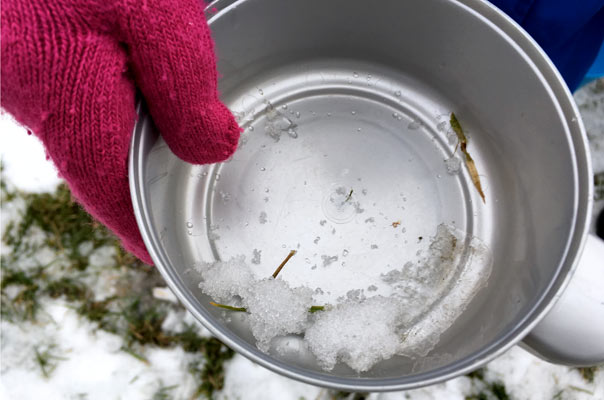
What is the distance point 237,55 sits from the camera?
80 centimetres

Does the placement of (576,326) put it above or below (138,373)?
above

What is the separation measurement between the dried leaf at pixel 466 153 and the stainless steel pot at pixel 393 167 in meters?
0.01

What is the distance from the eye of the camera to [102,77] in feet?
1.62

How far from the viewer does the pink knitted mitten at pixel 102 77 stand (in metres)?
0.46

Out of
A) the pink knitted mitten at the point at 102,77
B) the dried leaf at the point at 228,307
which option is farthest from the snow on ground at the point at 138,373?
the pink knitted mitten at the point at 102,77

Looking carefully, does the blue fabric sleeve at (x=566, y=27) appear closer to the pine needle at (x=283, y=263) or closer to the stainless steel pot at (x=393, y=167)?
the stainless steel pot at (x=393, y=167)

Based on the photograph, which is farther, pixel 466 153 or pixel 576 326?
pixel 466 153

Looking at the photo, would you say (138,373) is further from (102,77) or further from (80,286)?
(102,77)

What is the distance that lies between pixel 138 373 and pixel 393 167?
0.72 meters

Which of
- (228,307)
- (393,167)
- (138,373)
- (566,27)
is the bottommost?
(138,373)

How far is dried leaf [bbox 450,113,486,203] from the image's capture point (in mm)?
882

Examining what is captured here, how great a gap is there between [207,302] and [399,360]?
0.32 metres

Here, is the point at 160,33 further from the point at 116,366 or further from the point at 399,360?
the point at 116,366

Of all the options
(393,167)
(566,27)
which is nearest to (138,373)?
(393,167)
